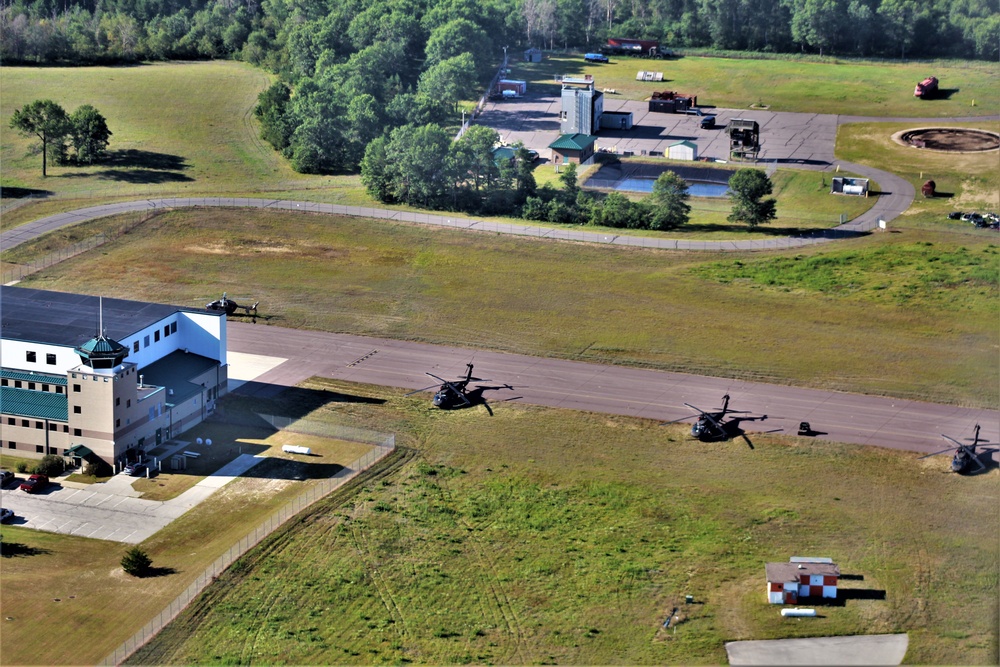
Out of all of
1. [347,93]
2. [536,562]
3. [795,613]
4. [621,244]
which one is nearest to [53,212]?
[347,93]

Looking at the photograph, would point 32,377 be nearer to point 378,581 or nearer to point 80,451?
point 80,451

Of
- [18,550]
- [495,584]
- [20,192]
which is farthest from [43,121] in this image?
[495,584]

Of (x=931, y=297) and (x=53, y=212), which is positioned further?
(x=53, y=212)

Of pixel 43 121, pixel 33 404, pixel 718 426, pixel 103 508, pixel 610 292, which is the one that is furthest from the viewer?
pixel 43 121

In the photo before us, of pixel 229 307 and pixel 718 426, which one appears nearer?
pixel 718 426

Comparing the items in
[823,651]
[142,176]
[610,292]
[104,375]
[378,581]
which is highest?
[142,176]

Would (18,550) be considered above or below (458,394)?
below

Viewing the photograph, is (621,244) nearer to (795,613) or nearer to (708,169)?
(708,169)

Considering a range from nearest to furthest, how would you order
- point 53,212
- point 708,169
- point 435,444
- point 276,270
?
1. point 435,444
2. point 276,270
3. point 53,212
4. point 708,169
